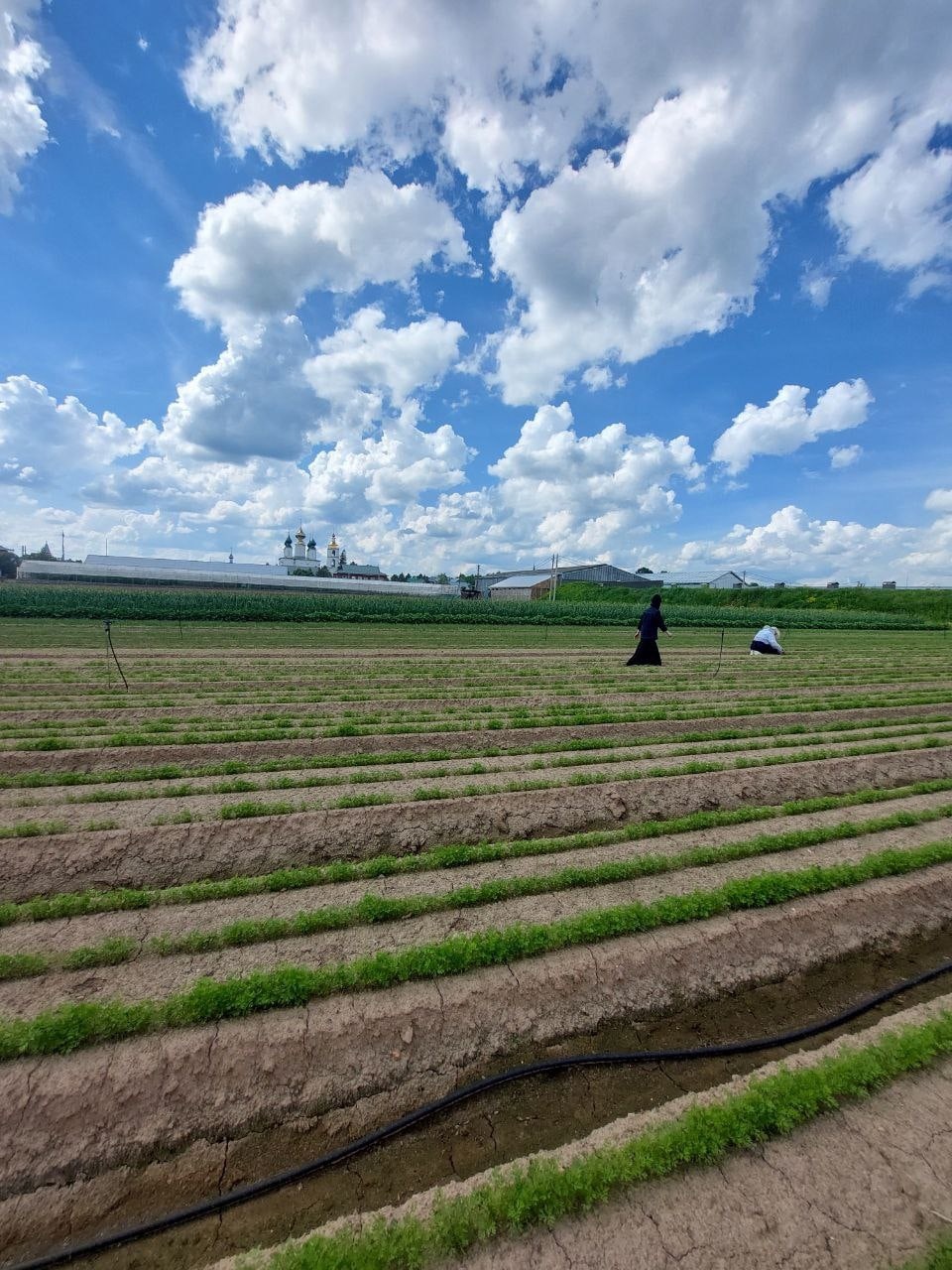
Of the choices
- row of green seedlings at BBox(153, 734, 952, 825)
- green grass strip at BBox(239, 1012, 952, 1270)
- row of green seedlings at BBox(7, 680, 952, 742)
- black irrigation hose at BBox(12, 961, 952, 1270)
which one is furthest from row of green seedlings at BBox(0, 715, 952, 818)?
green grass strip at BBox(239, 1012, 952, 1270)

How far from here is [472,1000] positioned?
412 centimetres

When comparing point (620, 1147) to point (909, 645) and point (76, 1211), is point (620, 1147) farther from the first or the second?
point (909, 645)

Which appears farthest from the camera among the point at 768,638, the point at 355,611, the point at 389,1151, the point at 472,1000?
the point at 355,611

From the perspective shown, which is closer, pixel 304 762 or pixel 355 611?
pixel 304 762

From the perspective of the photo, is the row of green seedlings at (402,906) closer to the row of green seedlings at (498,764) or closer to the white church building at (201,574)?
the row of green seedlings at (498,764)

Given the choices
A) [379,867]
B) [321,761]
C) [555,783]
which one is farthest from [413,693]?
[379,867]

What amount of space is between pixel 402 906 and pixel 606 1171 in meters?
2.59

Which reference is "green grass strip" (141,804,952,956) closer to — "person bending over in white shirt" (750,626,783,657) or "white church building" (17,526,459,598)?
"person bending over in white shirt" (750,626,783,657)

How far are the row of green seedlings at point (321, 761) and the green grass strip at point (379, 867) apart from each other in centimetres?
225

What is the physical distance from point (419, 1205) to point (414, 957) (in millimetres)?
1588

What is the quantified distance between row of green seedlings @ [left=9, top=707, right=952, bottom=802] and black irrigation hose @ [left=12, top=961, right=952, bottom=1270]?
5004 mm

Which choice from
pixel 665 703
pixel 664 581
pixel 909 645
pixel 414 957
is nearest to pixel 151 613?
pixel 665 703

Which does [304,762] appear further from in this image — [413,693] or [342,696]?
[413,693]

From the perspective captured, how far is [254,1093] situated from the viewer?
3.49 m
